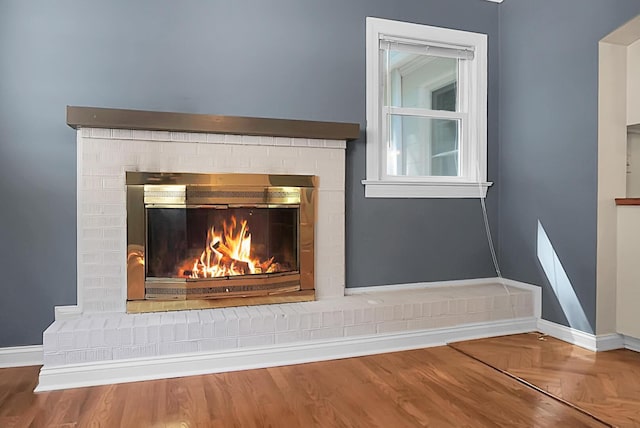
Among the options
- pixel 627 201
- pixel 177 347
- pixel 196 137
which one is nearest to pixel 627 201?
pixel 627 201

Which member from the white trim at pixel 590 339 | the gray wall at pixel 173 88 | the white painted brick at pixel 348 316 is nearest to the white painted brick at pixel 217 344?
the white painted brick at pixel 348 316

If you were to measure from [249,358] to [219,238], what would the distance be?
72cm

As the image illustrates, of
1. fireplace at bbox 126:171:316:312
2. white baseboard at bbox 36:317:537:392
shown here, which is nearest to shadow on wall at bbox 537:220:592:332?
white baseboard at bbox 36:317:537:392

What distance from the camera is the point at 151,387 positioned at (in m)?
2.23

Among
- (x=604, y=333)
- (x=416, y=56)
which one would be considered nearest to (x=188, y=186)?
(x=416, y=56)

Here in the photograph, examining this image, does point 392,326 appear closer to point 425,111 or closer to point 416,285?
point 416,285

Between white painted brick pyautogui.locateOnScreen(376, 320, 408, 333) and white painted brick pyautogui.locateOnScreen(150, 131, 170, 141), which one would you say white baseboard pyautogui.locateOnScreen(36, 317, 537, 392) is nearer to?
white painted brick pyautogui.locateOnScreen(376, 320, 408, 333)

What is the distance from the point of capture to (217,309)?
8.77 ft

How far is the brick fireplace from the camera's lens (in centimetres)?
233

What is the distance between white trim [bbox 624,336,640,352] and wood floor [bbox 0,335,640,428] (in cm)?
28

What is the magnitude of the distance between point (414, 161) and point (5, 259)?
2602 millimetres

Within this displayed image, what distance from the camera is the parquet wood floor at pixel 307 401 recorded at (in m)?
1.88

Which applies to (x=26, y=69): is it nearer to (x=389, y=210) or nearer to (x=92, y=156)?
(x=92, y=156)

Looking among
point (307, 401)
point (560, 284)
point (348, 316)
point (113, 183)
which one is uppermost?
point (113, 183)
